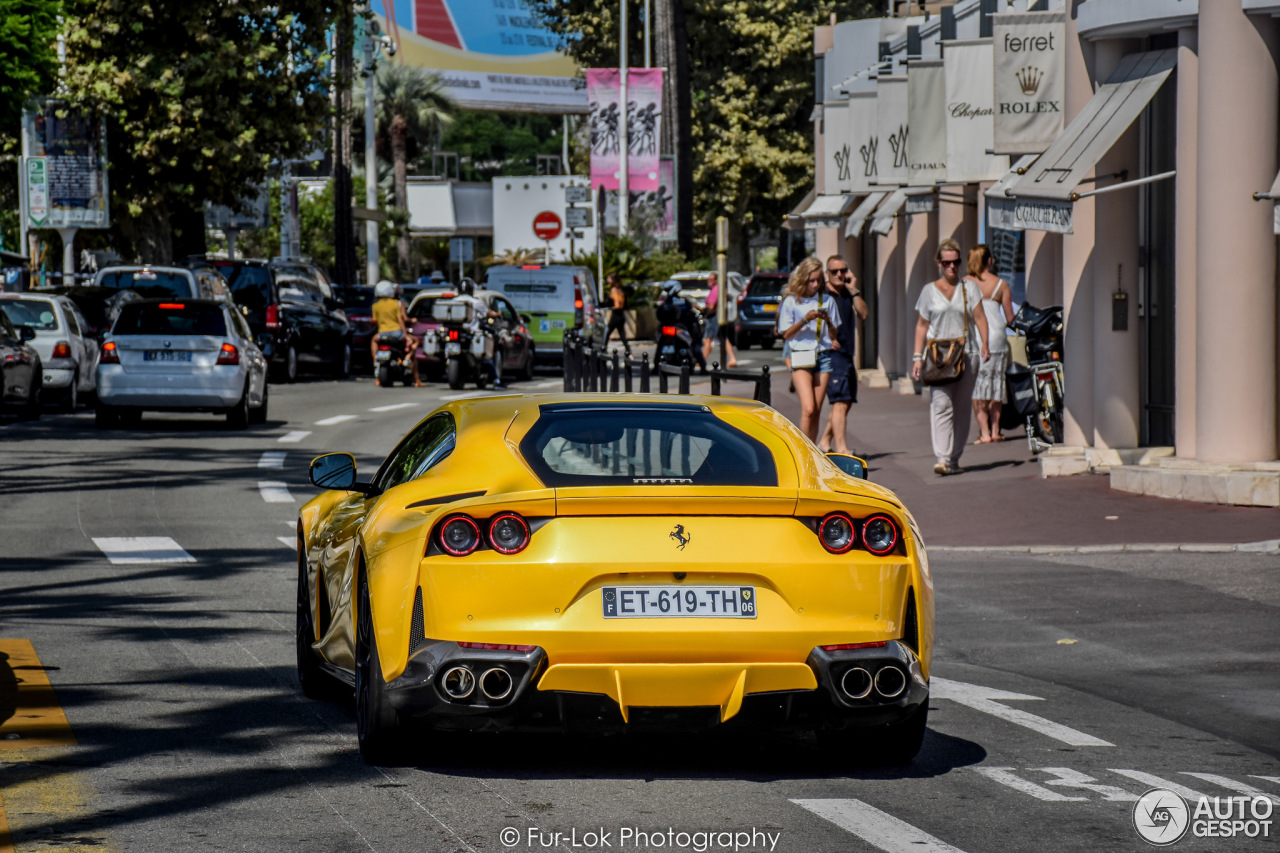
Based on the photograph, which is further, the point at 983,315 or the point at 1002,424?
the point at 1002,424

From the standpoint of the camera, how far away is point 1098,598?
11.4 meters

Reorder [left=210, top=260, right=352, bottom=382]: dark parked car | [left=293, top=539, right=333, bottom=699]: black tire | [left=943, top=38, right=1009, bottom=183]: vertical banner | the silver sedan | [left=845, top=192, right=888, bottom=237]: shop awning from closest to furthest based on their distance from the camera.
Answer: [left=293, top=539, right=333, bottom=699]: black tire → [left=943, top=38, right=1009, bottom=183]: vertical banner → the silver sedan → [left=845, top=192, right=888, bottom=237]: shop awning → [left=210, top=260, right=352, bottom=382]: dark parked car

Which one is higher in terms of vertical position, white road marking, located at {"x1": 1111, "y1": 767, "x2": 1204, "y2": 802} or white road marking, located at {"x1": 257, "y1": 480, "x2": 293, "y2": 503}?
white road marking, located at {"x1": 257, "y1": 480, "x2": 293, "y2": 503}

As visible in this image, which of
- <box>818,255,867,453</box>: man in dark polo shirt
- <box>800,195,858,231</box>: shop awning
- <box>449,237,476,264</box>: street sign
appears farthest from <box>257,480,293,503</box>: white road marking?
<box>449,237,476,264</box>: street sign

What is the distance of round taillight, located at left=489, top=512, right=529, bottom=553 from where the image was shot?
6.26 meters

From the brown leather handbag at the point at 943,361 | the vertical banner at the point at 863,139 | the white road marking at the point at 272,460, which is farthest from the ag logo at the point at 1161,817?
Result: the vertical banner at the point at 863,139

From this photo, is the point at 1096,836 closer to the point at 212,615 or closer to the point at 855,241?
the point at 212,615

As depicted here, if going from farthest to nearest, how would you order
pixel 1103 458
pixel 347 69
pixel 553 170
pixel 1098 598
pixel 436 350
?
1. pixel 553 170
2. pixel 347 69
3. pixel 436 350
4. pixel 1103 458
5. pixel 1098 598

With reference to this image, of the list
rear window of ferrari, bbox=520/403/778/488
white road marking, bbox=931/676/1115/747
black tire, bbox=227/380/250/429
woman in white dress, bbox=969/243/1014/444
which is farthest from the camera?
black tire, bbox=227/380/250/429

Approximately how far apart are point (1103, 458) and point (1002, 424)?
3736 millimetres

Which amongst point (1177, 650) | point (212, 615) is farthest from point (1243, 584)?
point (212, 615)

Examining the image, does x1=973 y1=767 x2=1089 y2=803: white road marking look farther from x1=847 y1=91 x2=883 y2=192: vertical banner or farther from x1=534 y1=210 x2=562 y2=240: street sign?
x1=534 y1=210 x2=562 y2=240: street sign

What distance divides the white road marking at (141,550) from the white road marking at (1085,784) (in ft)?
24.6

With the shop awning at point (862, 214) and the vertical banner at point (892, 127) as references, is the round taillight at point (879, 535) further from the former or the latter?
the shop awning at point (862, 214)
